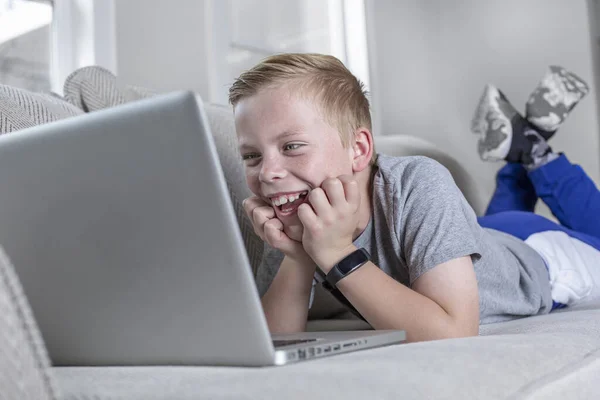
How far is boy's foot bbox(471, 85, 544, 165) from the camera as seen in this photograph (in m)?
2.12

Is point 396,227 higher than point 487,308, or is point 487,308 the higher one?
point 396,227

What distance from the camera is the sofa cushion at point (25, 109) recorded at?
1038mm

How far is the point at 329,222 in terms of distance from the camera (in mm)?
909

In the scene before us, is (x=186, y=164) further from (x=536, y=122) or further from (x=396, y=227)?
(x=536, y=122)

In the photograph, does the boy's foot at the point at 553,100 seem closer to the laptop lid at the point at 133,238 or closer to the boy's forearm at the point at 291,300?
the boy's forearm at the point at 291,300

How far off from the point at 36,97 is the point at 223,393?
0.85 metres

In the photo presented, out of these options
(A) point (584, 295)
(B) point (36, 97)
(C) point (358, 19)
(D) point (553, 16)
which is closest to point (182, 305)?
(B) point (36, 97)

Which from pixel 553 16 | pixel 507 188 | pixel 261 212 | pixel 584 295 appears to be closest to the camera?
pixel 261 212

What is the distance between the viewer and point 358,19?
10.6 ft

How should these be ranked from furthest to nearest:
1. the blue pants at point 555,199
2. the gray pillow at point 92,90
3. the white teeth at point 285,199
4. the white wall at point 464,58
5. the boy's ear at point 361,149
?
1. the white wall at point 464,58
2. the blue pants at point 555,199
3. the gray pillow at point 92,90
4. the boy's ear at point 361,149
5. the white teeth at point 285,199

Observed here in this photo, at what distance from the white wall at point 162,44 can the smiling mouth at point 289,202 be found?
1379mm

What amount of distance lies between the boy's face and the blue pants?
952 millimetres

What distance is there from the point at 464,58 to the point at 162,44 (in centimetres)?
173

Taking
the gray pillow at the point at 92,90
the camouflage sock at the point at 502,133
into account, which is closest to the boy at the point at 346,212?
the gray pillow at the point at 92,90
